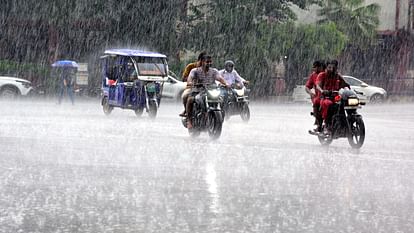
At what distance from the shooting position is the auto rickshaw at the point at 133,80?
27344 mm

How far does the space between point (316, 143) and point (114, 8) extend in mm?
25864

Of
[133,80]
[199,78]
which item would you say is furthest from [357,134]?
[133,80]

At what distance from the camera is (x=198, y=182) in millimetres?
11727

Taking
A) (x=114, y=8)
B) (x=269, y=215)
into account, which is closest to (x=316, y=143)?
(x=269, y=215)

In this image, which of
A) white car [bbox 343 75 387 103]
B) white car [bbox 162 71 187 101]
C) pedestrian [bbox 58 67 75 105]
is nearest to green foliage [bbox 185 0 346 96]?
white car [bbox 343 75 387 103]

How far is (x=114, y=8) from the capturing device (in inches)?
1715

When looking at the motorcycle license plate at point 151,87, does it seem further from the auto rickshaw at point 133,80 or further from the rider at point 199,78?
the rider at point 199,78

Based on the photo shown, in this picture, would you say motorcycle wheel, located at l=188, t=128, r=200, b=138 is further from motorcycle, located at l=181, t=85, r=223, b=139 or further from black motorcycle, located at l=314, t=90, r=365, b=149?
black motorcycle, located at l=314, t=90, r=365, b=149

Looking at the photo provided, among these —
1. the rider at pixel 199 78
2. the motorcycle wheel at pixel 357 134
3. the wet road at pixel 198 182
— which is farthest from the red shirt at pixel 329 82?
the rider at pixel 199 78

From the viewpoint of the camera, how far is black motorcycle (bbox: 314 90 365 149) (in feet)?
57.4

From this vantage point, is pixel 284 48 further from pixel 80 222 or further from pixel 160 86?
pixel 80 222

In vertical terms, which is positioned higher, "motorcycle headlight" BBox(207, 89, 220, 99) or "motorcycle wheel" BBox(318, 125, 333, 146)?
"motorcycle headlight" BBox(207, 89, 220, 99)

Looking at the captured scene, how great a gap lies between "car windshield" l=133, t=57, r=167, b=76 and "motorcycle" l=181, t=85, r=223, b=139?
8.74 meters

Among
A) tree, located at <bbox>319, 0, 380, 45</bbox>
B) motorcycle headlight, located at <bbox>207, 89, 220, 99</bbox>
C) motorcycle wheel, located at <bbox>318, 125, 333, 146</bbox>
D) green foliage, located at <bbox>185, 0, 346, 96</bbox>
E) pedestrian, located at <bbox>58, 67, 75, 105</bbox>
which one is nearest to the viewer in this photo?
motorcycle wheel, located at <bbox>318, 125, 333, 146</bbox>
